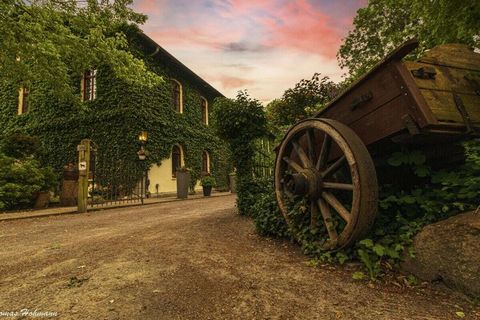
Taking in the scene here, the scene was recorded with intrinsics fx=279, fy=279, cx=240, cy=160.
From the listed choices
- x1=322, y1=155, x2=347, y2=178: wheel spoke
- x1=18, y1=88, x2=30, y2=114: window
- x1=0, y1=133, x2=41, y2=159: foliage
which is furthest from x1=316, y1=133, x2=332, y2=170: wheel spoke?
x1=18, y1=88, x2=30, y2=114: window

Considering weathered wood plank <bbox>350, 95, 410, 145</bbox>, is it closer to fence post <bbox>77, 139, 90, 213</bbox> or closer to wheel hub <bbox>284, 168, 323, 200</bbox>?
wheel hub <bbox>284, 168, 323, 200</bbox>

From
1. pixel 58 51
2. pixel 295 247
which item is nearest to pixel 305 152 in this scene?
pixel 295 247

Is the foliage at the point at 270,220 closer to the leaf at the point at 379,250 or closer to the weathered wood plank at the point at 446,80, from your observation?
the leaf at the point at 379,250

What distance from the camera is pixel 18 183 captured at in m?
8.47

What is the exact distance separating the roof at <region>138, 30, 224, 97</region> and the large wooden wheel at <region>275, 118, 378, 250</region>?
11.5 m

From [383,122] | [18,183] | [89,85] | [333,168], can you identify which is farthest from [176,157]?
[383,122]

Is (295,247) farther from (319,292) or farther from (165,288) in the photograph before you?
(165,288)

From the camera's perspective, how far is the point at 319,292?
2.13 meters

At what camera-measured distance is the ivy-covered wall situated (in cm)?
1291

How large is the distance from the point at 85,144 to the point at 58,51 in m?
3.27

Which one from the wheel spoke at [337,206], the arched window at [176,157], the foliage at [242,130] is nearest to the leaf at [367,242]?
the wheel spoke at [337,206]

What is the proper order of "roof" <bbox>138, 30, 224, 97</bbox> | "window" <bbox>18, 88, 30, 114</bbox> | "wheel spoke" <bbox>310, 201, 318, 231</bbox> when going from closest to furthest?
1. "wheel spoke" <bbox>310, 201, 318, 231</bbox>
2. "roof" <bbox>138, 30, 224, 97</bbox>
3. "window" <bbox>18, 88, 30, 114</bbox>

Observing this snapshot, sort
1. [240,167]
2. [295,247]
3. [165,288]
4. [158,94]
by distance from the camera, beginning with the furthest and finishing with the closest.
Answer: [158,94]
[240,167]
[295,247]
[165,288]

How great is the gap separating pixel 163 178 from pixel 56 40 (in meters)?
7.49
